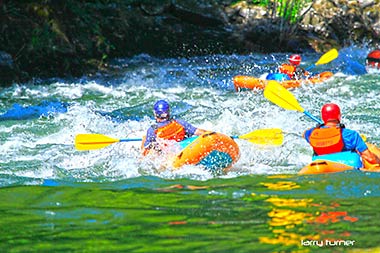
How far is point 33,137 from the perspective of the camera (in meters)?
10.6

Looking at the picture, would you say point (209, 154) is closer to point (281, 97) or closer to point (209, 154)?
point (209, 154)

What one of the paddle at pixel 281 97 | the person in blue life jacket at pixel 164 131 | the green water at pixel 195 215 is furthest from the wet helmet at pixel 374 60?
the green water at pixel 195 215

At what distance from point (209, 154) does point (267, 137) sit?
948 mm

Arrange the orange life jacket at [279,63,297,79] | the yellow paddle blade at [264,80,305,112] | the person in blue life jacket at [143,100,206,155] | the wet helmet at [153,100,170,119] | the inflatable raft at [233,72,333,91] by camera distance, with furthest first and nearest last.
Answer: the orange life jacket at [279,63,297,79]
the inflatable raft at [233,72,333,91]
the yellow paddle blade at [264,80,305,112]
the wet helmet at [153,100,170,119]
the person in blue life jacket at [143,100,206,155]

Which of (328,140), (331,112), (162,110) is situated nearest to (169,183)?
(162,110)

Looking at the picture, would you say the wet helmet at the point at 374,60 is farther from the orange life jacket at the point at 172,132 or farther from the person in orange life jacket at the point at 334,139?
the person in orange life jacket at the point at 334,139

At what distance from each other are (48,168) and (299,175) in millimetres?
2803

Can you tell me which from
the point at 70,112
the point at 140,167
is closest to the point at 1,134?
the point at 70,112

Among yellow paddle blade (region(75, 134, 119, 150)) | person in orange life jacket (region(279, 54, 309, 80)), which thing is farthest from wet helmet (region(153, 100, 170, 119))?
person in orange life jacket (region(279, 54, 309, 80))

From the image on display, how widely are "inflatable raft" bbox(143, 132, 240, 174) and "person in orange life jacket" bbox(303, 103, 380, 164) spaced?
937 millimetres

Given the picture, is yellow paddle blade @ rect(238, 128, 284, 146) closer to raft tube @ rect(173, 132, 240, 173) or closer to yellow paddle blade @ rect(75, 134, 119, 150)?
raft tube @ rect(173, 132, 240, 173)

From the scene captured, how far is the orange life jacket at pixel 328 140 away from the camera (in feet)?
25.2

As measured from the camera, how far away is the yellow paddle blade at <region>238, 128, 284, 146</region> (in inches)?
341

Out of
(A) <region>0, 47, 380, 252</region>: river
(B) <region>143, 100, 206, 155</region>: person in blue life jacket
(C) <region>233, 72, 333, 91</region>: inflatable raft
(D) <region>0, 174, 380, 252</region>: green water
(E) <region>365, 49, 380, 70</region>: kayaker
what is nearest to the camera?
(D) <region>0, 174, 380, 252</region>: green water
